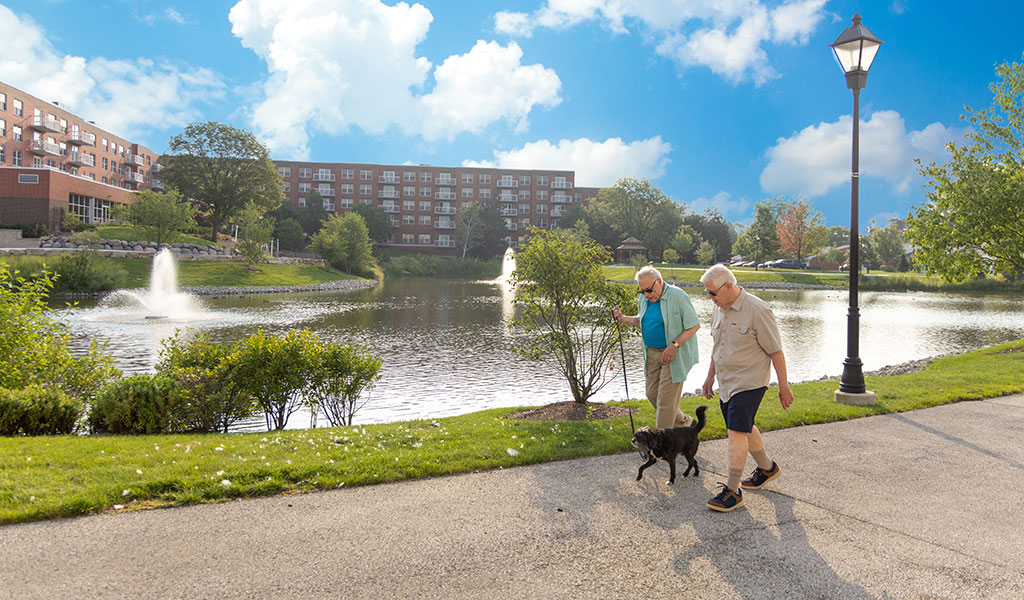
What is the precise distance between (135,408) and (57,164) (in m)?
89.5

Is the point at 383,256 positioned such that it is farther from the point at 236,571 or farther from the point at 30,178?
the point at 236,571

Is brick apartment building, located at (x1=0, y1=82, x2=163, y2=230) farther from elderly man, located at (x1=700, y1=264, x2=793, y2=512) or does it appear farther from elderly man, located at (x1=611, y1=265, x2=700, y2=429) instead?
elderly man, located at (x1=700, y1=264, x2=793, y2=512)

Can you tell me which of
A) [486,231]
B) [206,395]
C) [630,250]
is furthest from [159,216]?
[630,250]

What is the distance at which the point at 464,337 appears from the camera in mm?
23297

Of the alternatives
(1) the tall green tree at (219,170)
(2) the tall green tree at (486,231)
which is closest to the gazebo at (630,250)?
(2) the tall green tree at (486,231)

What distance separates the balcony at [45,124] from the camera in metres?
70.1

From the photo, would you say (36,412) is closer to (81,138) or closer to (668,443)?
(668,443)

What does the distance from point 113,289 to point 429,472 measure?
42579 millimetres

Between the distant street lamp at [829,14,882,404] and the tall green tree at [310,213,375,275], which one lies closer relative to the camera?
the distant street lamp at [829,14,882,404]

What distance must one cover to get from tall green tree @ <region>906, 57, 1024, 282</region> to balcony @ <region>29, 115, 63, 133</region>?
88075mm

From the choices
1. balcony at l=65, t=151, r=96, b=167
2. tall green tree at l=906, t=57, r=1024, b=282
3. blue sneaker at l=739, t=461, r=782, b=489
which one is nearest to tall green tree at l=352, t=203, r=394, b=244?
balcony at l=65, t=151, r=96, b=167

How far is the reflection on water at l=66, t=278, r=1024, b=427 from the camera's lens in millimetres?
13828

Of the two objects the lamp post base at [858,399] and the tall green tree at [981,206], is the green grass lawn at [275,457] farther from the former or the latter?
the tall green tree at [981,206]

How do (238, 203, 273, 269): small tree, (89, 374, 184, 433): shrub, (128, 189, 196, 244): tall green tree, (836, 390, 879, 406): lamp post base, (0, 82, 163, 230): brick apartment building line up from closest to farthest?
(89, 374, 184, 433): shrub < (836, 390, 879, 406): lamp post base < (128, 189, 196, 244): tall green tree < (0, 82, 163, 230): brick apartment building < (238, 203, 273, 269): small tree
